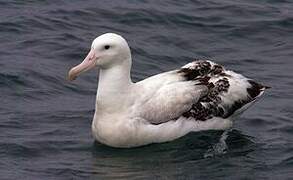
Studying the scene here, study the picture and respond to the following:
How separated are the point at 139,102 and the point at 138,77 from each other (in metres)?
2.97

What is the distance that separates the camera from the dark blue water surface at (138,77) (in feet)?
42.1

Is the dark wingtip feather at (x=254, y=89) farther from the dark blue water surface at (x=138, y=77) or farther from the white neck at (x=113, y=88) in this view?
→ the white neck at (x=113, y=88)

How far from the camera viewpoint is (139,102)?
13.5 meters

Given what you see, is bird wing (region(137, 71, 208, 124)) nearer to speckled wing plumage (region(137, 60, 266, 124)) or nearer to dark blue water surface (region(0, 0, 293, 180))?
speckled wing plumage (region(137, 60, 266, 124))

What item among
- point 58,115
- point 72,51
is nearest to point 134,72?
point 72,51

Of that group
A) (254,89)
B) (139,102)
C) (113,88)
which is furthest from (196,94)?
(113,88)

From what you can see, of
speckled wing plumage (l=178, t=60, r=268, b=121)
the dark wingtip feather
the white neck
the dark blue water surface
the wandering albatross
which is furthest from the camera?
the dark wingtip feather

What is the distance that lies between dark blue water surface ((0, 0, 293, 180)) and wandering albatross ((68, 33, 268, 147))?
7.4 inches

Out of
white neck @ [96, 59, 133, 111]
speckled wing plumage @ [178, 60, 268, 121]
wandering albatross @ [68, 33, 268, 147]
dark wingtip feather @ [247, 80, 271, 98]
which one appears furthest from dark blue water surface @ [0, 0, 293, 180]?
white neck @ [96, 59, 133, 111]

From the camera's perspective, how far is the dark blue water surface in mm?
12828

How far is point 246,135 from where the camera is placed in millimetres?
14133

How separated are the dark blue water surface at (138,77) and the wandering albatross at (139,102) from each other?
19 cm

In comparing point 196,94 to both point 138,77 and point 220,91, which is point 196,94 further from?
point 138,77

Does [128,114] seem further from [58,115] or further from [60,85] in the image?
[60,85]
